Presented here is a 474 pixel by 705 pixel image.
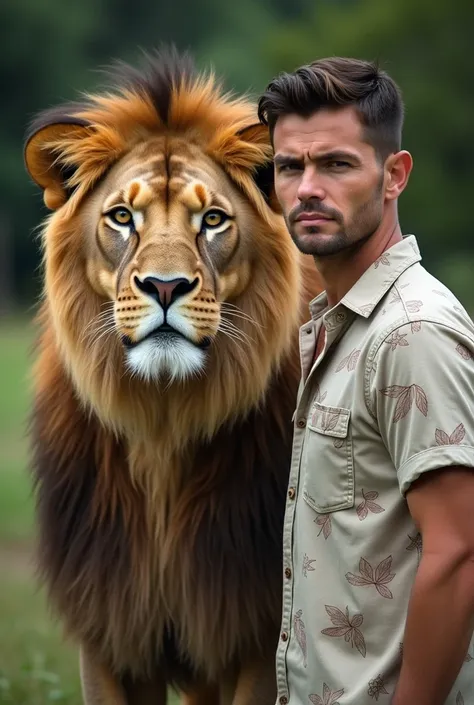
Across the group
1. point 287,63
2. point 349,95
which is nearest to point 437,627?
point 349,95

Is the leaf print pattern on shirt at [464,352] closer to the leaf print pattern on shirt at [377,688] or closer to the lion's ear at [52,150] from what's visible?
the leaf print pattern on shirt at [377,688]

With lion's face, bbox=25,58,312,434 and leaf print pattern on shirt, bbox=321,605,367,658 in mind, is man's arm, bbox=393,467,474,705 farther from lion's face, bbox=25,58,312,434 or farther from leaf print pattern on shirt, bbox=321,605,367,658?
lion's face, bbox=25,58,312,434

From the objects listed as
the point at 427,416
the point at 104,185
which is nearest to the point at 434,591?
the point at 427,416

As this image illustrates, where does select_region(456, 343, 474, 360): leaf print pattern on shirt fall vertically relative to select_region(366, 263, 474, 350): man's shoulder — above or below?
below

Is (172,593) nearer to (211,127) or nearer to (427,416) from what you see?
(211,127)

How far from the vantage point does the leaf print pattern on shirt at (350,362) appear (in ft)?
9.05

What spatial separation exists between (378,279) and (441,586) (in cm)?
66

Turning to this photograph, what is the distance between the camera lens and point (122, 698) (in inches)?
165

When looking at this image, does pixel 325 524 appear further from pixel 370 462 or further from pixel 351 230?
pixel 351 230

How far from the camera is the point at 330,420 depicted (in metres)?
2.79

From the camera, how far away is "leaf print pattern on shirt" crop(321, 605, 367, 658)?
275cm

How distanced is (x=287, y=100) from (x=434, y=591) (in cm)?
106

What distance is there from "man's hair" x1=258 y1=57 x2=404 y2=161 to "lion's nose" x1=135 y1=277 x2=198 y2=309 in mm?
688

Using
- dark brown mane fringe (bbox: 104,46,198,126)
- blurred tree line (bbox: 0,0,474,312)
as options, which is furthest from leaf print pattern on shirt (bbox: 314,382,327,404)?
blurred tree line (bbox: 0,0,474,312)
